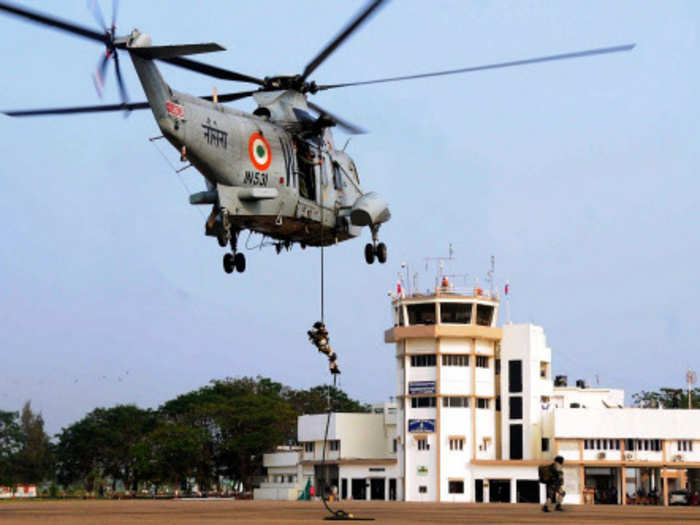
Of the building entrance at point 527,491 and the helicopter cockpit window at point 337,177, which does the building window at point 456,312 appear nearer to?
the building entrance at point 527,491

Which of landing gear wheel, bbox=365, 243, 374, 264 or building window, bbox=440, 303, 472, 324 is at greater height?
building window, bbox=440, 303, 472, 324

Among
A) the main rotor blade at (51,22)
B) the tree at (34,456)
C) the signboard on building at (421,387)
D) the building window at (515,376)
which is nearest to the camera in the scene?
the main rotor blade at (51,22)

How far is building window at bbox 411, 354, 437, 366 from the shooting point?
103250mm

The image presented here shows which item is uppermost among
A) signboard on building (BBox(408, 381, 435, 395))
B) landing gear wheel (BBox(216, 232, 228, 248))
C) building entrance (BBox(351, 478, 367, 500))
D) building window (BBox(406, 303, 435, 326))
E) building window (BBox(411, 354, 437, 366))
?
building window (BBox(406, 303, 435, 326))

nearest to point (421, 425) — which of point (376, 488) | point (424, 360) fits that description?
point (424, 360)

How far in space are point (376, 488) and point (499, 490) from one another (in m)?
12.1

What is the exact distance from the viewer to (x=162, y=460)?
4532 inches

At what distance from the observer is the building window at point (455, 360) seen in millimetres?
103000

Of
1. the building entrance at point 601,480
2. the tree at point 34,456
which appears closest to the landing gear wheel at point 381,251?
the building entrance at point 601,480

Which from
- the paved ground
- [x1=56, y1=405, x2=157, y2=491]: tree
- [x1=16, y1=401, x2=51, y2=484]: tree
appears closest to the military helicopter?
the paved ground

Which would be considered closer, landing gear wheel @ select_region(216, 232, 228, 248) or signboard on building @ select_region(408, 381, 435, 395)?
landing gear wheel @ select_region(216, 232, 228, 248)

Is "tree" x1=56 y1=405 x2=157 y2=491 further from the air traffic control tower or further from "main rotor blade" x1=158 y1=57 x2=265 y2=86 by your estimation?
"main rotor blade" x1=158 y1=57 x2=265 y2=86

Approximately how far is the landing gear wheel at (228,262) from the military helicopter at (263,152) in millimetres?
33

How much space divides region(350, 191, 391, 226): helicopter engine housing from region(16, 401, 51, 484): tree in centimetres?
11752
